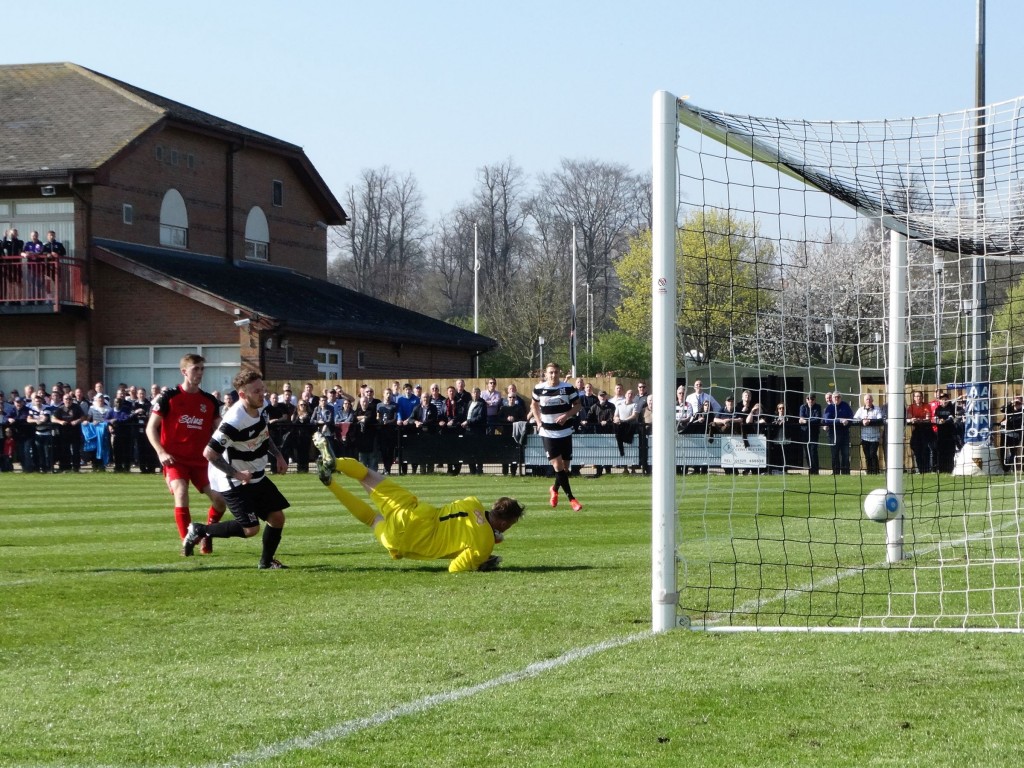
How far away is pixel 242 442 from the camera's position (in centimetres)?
1100

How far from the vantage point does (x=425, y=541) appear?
10820mm

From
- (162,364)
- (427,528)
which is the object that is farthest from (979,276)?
(162,364)

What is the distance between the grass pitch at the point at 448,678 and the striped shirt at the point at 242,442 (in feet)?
2.91

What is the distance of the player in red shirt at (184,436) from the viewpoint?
12.3 metres

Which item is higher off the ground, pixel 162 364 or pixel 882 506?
pixel 162 364

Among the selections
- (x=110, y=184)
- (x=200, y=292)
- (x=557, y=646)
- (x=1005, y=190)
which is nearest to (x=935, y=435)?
(x=1005, y=190)

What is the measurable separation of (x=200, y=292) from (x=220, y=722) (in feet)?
108

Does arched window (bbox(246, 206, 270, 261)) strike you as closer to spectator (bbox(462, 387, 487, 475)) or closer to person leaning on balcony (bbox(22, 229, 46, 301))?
person leaning on balcony (bbox(22, 229, 46, 301))

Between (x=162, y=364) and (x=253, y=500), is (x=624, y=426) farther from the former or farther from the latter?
(x=162, y=364)

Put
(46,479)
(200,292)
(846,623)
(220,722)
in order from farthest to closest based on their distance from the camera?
(200,292), (46,479), (846,623), (220,722)

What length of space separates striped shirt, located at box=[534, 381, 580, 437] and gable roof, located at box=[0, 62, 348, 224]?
78.7ft

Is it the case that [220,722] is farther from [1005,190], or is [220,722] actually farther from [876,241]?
[876,241]

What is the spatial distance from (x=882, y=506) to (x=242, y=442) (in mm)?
5213

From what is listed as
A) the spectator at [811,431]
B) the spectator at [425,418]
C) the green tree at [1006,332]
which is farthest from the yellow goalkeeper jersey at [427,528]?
the spectator at [425,418]
